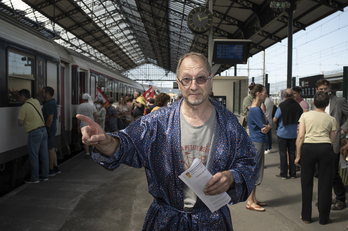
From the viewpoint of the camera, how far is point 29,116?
5.33 m

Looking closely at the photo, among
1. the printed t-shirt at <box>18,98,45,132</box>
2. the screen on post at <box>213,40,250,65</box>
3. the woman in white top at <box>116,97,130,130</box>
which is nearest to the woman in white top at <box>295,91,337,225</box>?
the printed t-shirt at <box>18,98,45,132</box>

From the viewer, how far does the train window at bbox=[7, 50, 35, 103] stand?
5.24 metres

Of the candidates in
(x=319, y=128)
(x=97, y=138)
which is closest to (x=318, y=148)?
(x=319, y=128)

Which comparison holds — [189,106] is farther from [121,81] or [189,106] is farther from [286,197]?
[121,81]

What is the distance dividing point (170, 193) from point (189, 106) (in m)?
0.59

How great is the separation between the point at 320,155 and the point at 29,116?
16.1 feet

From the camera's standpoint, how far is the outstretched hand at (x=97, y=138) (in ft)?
5.37

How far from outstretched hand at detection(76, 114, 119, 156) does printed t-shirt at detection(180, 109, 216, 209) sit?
44cm

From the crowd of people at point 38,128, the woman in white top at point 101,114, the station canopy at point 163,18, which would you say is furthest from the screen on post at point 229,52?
the crowd of people at point 38,128

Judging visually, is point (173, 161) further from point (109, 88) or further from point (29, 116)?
point (109, 88)

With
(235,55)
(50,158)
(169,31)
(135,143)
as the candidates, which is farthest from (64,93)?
(169,31)

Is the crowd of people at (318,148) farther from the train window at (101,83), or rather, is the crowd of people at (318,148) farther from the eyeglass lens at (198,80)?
the train window at (101,83)

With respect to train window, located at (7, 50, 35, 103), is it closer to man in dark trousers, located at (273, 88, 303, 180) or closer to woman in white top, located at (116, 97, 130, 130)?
woman in white top, located at (116, 97, 130, 130)

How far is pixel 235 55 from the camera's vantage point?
36.6 ft
